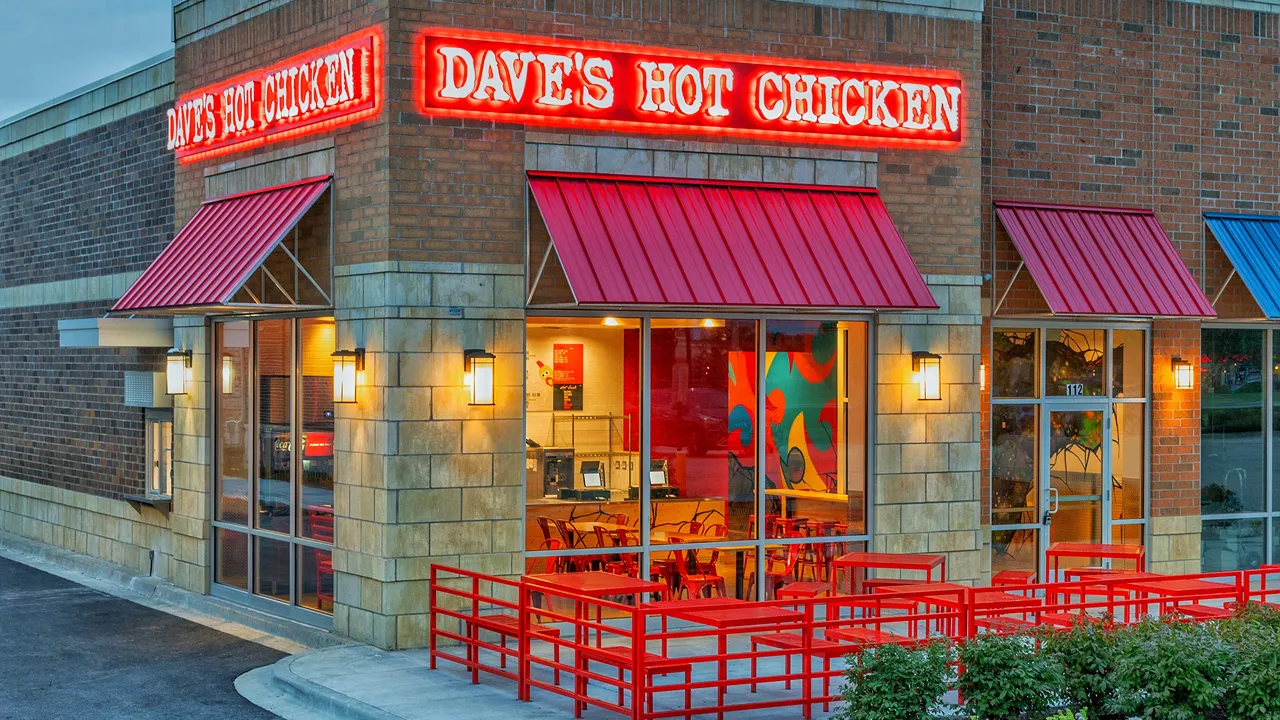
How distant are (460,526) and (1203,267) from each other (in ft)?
33.2

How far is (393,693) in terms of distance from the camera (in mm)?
12570

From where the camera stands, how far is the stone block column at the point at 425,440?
14422 millimetres

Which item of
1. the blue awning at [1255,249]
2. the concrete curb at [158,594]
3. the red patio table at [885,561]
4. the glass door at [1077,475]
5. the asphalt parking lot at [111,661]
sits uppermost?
the blue awning at [1255,249]

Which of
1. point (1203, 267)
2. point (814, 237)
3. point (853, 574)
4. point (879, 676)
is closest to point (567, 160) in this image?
point (814, 237)

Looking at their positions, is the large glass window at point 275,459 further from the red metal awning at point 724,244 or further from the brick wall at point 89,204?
the red metal awning at point 724,244

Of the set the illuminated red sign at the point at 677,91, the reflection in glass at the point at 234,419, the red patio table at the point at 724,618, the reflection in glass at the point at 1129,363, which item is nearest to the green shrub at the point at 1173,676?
the red patio table at the point at 724,618

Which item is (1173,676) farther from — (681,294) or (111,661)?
(111,661)

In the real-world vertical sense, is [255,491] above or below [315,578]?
above

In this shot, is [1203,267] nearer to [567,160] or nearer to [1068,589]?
[1068,589]

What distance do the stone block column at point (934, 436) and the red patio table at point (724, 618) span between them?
14.3 feet

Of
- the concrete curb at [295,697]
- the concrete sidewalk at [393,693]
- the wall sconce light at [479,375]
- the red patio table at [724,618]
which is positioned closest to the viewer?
the red patio table at [724,618]

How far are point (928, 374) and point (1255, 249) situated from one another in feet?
17.9

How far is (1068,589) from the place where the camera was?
13734 mm

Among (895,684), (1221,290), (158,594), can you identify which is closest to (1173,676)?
(895,684)
